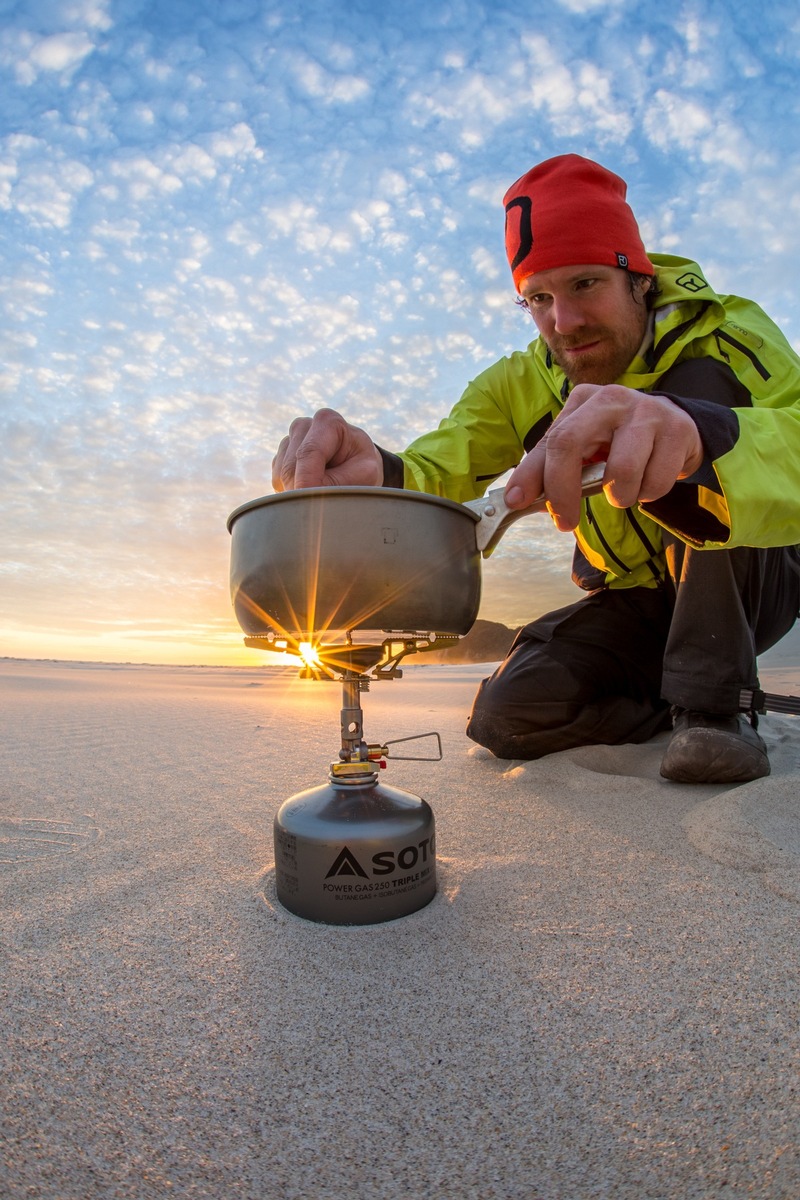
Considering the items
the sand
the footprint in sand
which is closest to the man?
the sand

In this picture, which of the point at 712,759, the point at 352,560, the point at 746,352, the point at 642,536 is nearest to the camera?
the point at 352,560

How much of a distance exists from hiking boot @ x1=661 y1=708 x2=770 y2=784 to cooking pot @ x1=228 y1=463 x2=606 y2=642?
36.4 inches

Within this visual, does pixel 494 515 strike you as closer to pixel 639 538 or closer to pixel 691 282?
pixel 639 538

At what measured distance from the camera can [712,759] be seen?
1.55 m

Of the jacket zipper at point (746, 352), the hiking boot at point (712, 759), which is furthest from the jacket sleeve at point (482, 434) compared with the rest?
the hiking boot at point (712, 759)

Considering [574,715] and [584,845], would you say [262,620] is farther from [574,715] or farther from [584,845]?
[574,715]

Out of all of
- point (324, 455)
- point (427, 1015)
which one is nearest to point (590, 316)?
point (324, 455)

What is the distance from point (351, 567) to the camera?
86 cm

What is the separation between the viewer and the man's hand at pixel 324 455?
133 cm

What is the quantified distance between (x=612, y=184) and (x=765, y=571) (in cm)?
128

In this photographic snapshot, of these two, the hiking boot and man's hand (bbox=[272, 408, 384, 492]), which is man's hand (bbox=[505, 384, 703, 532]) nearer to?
man's hand (bbox=[272, 408, 384, 492])

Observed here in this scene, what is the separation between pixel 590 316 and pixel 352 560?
53.7 inches

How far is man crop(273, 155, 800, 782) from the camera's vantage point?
0.97m

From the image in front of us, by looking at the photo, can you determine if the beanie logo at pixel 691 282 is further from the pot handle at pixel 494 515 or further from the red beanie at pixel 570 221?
the pot handle at pixel 494 515
